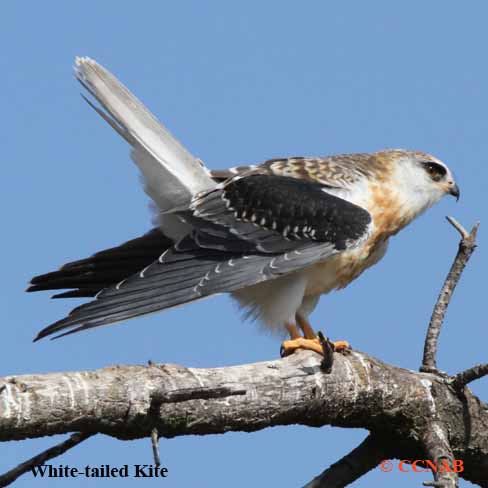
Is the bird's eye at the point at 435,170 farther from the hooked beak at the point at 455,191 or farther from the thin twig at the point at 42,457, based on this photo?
the thin twig at the point at 42,457

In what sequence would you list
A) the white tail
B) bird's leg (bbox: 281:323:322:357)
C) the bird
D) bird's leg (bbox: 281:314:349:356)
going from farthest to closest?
the white tail, the bird, bird's leg (bbox: 281:323:322:357), bird's leg (bbox: 281:314:349:356)

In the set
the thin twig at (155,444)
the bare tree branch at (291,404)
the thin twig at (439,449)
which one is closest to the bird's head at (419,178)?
the bare tree branch at (291,404)

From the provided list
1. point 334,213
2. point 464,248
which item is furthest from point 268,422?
point 334,213

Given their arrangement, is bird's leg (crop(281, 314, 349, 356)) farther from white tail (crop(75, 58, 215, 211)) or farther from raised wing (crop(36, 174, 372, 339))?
white tail (crop(75, 58, 215, 211))

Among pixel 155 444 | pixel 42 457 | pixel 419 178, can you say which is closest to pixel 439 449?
pixel 155 444

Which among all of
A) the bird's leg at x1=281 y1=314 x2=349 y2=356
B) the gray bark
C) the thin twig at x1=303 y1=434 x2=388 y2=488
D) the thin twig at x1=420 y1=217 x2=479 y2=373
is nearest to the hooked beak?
the bird's leg at x1=281 y1=314 x2=349 y2=356

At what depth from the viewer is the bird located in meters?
6.52

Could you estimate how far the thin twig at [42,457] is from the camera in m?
4.02

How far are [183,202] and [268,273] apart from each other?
974 mm

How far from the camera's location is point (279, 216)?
22.7 ft

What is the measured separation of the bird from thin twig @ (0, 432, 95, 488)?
6.56ft

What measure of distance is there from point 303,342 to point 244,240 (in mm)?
980

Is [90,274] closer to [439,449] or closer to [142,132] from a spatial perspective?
[142,132]

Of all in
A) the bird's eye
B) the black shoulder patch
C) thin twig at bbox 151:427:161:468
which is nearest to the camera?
thin twig at bbox 151:427:161:468
